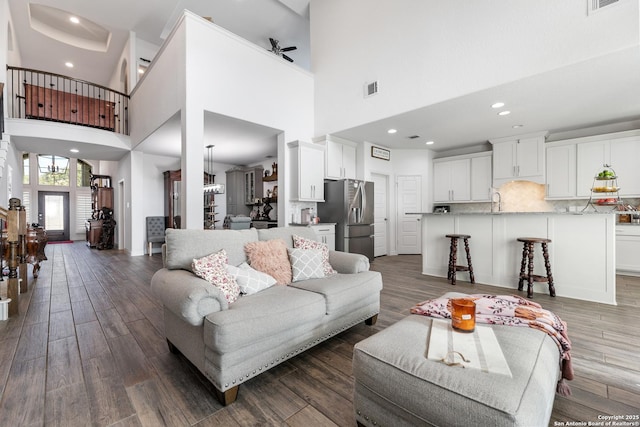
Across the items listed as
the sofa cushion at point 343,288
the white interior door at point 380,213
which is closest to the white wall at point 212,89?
the white interior door at point 380,213

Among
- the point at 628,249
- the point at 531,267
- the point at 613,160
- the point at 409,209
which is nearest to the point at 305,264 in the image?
the point at 531,267

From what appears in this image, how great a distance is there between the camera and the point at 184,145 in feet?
12.9

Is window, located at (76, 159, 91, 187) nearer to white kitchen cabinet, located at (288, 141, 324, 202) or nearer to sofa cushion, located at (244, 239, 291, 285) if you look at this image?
white kitchen cabinet, located at (288, 141, 324, 202)

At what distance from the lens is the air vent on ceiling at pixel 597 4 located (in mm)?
2709

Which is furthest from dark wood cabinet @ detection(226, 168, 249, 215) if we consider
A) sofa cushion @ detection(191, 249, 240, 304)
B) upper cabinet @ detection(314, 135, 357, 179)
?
sofa cushion @ detection(191, 249, 240, 304)

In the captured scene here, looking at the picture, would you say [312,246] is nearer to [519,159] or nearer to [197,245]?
[197,245]

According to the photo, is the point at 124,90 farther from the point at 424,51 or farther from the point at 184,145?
the point at 424,51

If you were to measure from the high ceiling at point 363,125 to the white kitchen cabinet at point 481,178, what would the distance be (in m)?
0.44

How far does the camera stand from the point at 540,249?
11.6 feet

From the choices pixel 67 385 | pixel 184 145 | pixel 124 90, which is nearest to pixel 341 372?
pixel 67 385

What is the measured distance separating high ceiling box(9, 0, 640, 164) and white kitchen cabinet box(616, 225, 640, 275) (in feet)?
6.23

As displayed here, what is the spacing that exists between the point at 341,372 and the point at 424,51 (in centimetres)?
425

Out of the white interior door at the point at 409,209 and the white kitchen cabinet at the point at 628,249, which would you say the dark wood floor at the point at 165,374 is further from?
the white interior door at the point at 409,209

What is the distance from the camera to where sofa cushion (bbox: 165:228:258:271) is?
6.82ft
